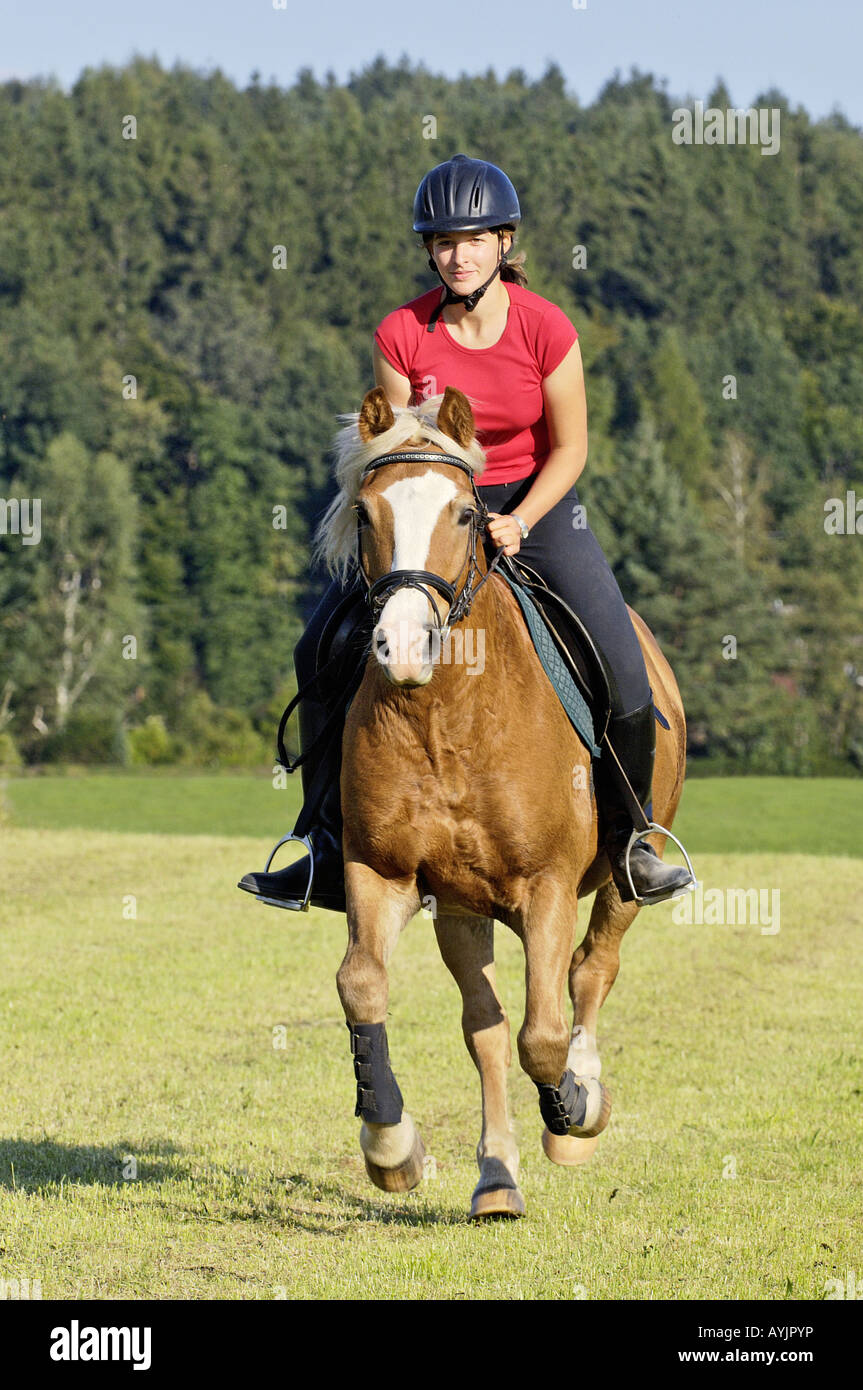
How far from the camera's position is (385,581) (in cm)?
533

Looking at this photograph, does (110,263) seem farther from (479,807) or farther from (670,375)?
(479,807)

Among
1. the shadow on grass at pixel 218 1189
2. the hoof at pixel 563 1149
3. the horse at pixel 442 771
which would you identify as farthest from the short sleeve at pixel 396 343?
the shadow on grass at pixel 218 1189

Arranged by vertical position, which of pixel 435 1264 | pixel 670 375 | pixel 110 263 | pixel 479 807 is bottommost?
pixel 435 1264

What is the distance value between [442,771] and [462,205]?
7.51ft

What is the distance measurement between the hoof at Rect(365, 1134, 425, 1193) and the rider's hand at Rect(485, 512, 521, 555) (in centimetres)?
232

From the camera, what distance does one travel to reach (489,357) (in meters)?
6.48

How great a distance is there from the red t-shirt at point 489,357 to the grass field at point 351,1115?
3.53 m

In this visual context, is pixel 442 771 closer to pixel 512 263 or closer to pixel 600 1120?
pixel 600 1120

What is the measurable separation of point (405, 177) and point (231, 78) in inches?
1114

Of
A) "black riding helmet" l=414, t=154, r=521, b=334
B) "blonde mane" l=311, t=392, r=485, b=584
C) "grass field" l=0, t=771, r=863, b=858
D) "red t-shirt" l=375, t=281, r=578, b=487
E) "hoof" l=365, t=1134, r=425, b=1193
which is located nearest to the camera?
"blonde mane" l=311, t=392, r=485, b=584

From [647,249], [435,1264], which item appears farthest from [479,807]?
[647,249]

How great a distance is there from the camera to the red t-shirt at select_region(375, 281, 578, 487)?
6480 mm

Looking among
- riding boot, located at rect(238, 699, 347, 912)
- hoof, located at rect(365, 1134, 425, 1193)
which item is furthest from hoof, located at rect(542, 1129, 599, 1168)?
riding boot, located at rect(238, 699, 347, 912)

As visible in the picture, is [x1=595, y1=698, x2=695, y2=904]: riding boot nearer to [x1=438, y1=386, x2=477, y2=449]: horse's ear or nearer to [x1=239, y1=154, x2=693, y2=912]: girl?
[x1=239, y1=154, x2=693, y2=912]: girl
